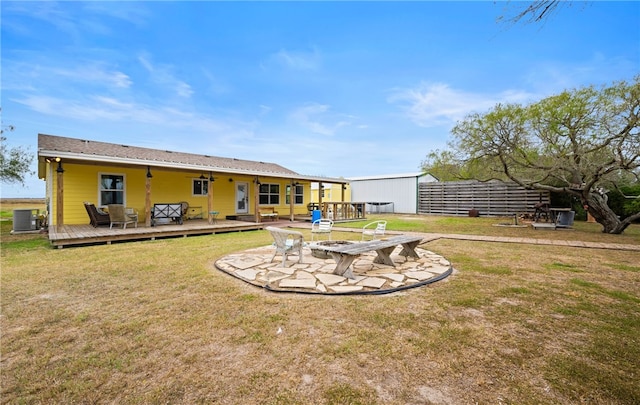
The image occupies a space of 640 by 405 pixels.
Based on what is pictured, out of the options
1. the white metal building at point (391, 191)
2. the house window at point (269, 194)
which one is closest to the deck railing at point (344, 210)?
the house window at point (269, 194)

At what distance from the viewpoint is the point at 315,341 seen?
8.29 feet

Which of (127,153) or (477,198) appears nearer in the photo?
(127,153)

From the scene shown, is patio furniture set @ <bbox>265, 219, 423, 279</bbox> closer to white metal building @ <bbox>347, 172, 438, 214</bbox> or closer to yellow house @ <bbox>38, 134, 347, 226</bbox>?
yellow house @ <bbox>38, 134, 347, 226</bbox>

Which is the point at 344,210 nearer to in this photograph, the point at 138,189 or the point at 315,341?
the point at 138,189

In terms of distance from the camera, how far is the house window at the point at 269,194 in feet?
48.8

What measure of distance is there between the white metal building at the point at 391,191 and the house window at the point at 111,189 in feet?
44.9

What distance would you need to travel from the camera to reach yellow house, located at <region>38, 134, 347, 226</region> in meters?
8.71

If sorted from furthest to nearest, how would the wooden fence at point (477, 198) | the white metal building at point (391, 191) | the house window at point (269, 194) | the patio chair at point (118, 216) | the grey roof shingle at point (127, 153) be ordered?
the white metal building at point (391, 191), the wooden fence at point (477, 198), the house window at point (269, 194), the grey roof shingle at point (127, 153), the patio chair at point (118, 216)

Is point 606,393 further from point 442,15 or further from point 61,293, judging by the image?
point 442,15

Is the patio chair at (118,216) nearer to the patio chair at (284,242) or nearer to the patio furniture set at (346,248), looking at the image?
the patio furniture set at (346,248)

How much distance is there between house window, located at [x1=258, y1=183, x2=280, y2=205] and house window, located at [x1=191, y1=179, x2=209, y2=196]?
2.83 meters

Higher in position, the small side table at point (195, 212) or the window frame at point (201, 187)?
the window frame at point (201, 187)

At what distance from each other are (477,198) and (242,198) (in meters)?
14.2

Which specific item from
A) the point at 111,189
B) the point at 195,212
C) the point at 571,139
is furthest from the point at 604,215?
the point at 111,189
